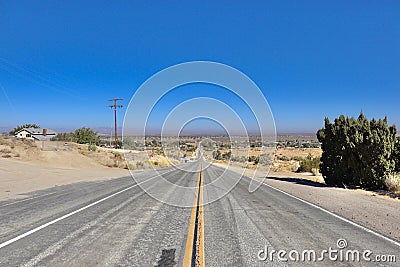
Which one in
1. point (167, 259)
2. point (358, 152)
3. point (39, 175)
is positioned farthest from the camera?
point (39, 175)

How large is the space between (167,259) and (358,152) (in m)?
15.8

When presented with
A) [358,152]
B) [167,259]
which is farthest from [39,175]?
[358,152]

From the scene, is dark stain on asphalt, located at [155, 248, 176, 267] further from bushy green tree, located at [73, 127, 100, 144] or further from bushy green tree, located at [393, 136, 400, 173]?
bushy green tree, located at [73, 127, 100, 144]

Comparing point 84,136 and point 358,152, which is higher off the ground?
point 84,136

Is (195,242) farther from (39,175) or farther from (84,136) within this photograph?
(84,136)

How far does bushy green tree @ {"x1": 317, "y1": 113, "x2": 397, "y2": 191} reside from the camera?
16.6 meters

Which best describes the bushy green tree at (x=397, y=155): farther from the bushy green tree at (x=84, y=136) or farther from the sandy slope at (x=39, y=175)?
the bushy green tree at (x=84, y=136)

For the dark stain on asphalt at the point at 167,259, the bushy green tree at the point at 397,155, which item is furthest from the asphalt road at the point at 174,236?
the bushy green tree at the point at 397,155

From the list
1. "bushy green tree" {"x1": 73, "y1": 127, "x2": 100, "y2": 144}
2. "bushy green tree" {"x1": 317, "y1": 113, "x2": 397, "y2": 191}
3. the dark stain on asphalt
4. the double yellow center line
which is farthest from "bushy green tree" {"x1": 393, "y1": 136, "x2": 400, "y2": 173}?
"bushy green tree" {"x1": 73, "y1": 127, "x2": 100, "y2": 144}

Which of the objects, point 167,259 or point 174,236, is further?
point 174,236

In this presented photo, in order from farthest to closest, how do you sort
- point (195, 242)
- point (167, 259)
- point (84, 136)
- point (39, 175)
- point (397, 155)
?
point (84, 136) → point (39, 175) → point (397, 155) → point (195, 242) → point (167, 259)

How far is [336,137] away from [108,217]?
1595 centimetres

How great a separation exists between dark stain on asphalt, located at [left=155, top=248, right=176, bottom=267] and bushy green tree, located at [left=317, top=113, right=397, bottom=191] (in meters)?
14.6

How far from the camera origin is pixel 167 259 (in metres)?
5.27
